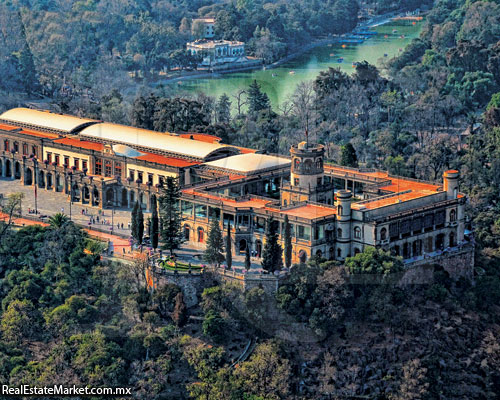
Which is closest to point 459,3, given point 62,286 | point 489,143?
point 489,143

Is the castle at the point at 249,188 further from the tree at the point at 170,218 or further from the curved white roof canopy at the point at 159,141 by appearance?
the tree at the point at 170,218

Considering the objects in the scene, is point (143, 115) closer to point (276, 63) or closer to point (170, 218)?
point (170, 218)

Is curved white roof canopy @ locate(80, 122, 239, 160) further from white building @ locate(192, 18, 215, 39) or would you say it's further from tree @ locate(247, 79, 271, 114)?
white building @ locate(192, 18, 215, 39)

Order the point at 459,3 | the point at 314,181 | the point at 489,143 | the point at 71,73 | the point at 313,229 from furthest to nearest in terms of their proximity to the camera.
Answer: the point at 459,3 < the point at 71,73 < the point at 489,143 < the point at 314,181 < the point at 313,229

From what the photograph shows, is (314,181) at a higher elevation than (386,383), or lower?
higher

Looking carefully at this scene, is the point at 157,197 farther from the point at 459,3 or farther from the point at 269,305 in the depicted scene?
the point at 459,3

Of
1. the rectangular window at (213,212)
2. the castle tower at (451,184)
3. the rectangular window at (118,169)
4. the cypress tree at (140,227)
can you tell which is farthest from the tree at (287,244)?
the rectangular window at (118,169)
